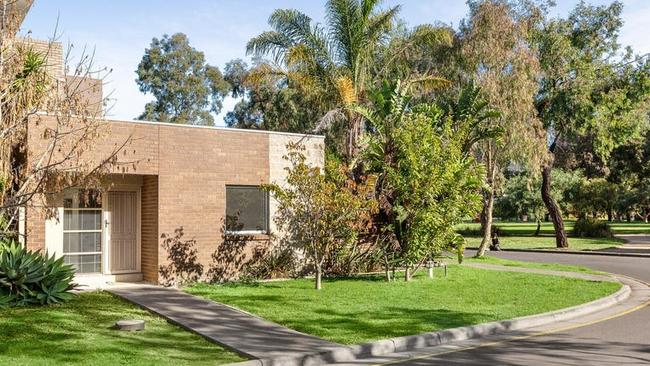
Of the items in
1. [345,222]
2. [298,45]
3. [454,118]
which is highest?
[298,45]

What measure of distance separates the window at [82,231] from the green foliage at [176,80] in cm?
4237

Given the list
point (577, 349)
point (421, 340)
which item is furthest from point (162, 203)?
point (577, 349)

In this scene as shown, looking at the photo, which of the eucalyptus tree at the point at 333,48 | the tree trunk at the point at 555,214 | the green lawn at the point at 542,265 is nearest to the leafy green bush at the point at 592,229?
the tree trunk at the point at 555,214

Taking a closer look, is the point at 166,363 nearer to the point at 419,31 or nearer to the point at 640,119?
the point at 419,31

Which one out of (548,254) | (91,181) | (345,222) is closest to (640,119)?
(548,254)

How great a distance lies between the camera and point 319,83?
21.0 metres

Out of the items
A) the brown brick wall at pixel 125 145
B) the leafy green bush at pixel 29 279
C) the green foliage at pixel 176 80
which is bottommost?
the leafy green bush at pixel 29 279

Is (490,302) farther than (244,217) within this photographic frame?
No

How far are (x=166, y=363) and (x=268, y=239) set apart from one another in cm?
914

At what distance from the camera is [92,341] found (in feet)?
29.0

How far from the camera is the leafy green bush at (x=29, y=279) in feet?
37.3

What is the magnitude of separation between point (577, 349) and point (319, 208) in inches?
283

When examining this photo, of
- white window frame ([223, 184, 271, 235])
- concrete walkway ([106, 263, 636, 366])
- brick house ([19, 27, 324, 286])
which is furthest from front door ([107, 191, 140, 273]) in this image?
concrete walkway ([106, 263, 636, 366])

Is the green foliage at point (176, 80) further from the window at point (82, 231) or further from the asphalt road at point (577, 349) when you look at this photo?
the asphalt road at point (577, 349)
